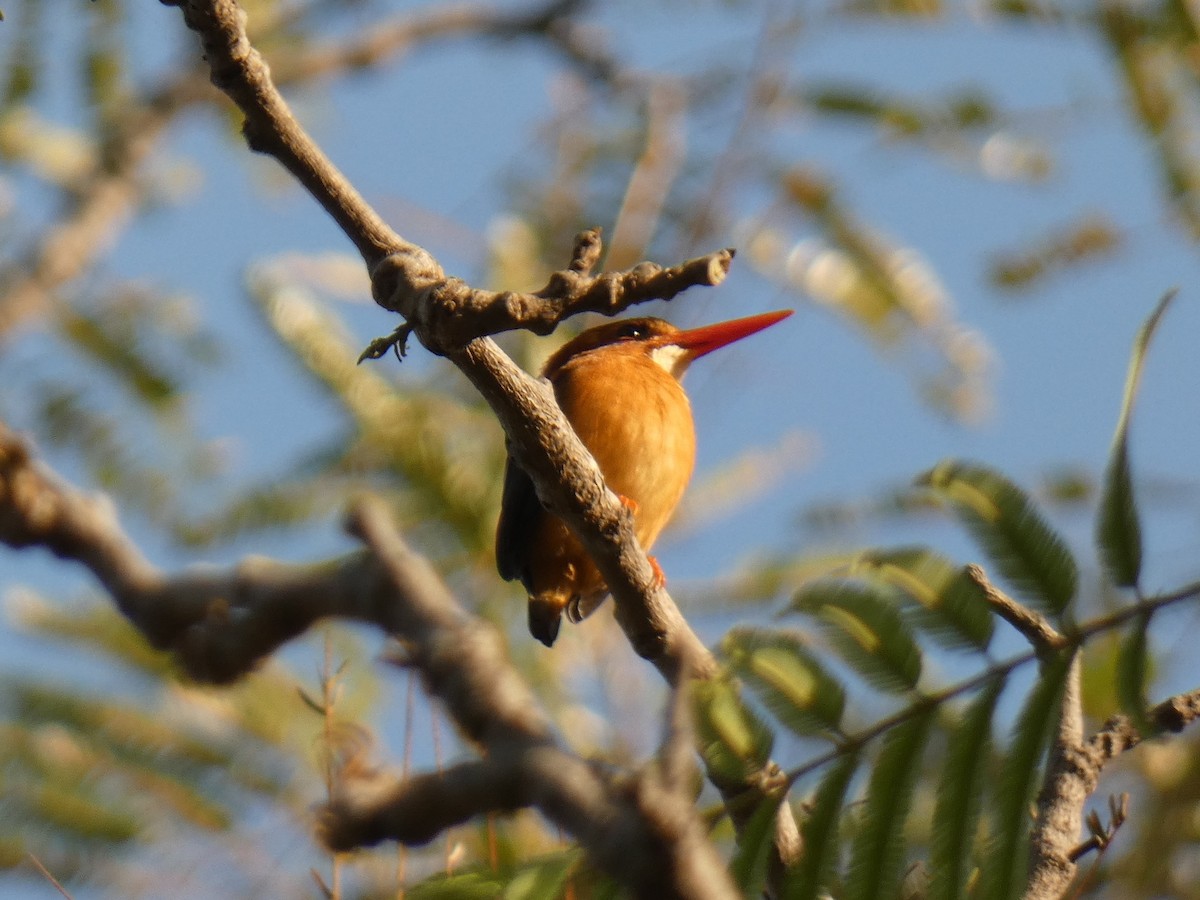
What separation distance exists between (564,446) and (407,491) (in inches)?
94.3

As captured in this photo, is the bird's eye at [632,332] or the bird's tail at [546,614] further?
the bird's eye at [632,332]

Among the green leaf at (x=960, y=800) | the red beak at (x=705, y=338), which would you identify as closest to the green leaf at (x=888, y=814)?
the green leaf at (x=960, y=800)

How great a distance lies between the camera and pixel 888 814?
81.5 inches

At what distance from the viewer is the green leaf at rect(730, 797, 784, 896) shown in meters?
2.13

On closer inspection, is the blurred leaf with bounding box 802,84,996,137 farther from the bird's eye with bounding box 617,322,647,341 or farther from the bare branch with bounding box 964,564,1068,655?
the bare branch with bounding box 964,564,1068,655

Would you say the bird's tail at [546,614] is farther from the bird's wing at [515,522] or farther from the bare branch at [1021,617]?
the bare branch at [1021,617]

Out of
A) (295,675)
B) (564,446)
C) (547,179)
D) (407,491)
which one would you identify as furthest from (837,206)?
(564,446)

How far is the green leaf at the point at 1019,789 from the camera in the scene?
200cm

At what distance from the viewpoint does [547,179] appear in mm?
5863

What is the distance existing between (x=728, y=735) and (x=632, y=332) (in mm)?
3960

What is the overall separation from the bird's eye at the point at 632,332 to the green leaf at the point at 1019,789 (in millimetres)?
3983

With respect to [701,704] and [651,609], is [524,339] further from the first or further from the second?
[701,704]

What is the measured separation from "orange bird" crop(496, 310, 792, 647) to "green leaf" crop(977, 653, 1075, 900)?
2522mm

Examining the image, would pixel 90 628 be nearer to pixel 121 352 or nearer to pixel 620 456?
pixel 121 352
